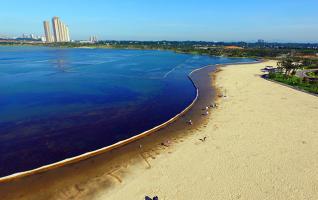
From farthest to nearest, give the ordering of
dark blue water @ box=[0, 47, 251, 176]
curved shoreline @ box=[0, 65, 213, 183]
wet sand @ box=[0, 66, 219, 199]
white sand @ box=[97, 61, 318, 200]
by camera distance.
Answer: dark blue water @ box=[0, 47, 251, 176], curved shoreline @ box=[0, 65, 213, 183], wet sand @ box=[0, 66, 219, 199], white sand @ box=[97, 61, 318, 200]

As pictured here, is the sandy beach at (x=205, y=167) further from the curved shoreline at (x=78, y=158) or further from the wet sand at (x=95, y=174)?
the curved shoreline at (x=78, y=158)

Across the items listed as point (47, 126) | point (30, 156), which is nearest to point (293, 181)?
point (30, 156)

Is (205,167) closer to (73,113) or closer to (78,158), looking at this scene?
(78,158)

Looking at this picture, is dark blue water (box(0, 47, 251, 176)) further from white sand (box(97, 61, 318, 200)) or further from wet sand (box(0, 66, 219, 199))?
white sand (box(97, 61, 318, 200))

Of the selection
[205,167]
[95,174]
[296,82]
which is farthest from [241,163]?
[296,82]

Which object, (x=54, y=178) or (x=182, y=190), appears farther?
(x=54, y=178)

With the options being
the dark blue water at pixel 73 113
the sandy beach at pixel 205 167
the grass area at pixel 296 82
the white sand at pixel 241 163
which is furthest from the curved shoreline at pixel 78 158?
the grass area at pixel 296 82

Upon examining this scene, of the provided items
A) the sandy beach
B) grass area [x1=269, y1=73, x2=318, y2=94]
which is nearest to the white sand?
the sandy beach

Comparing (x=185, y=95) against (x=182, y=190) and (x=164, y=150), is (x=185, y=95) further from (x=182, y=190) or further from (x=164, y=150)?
(x=182, y=190)
